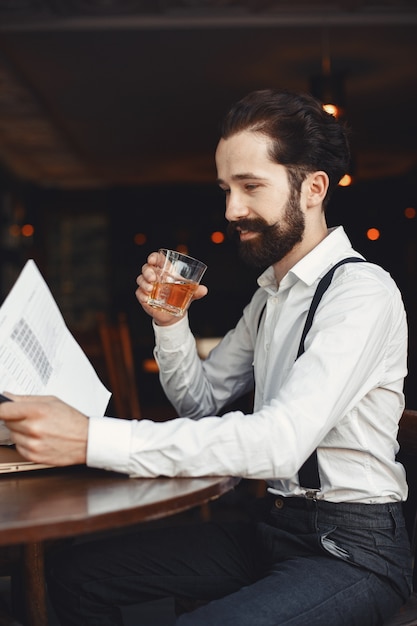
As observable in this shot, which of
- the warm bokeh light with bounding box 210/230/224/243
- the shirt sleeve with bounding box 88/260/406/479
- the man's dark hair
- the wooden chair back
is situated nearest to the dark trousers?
the shirt sleeve with bounding box 88/260/406/479

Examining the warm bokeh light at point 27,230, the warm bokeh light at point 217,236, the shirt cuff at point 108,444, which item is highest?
the warm bokeh light at point 27,230

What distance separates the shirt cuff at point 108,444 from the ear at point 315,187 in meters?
0.65

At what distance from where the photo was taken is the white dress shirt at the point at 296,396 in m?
1.10

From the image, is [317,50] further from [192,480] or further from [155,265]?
[192,480]

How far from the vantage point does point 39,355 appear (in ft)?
4.30

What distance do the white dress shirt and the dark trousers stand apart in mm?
58

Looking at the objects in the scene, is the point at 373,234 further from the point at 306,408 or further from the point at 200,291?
the point at 306,408

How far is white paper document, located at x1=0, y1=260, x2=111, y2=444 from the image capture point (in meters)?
1.21

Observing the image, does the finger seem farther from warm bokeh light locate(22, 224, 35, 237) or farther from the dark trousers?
warm bokeh light locate(22, 224, 35, 237)

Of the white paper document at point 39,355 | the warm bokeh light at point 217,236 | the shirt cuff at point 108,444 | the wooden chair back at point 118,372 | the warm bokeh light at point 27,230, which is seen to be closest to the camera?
the shirt cuff at point 108,444

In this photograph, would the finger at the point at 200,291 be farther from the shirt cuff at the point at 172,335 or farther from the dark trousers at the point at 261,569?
the dark trousers at the point at 261,569

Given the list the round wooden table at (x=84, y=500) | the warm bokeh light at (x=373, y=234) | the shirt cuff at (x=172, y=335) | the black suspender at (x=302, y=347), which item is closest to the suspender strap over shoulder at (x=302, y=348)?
the black suspender at (x=302, y=347)

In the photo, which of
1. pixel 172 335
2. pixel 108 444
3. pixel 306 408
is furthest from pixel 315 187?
pixel 108 444

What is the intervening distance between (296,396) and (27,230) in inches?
364
